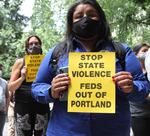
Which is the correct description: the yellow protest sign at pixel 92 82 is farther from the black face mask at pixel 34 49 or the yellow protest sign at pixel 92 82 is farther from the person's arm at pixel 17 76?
the black face mask at pixel 34 49

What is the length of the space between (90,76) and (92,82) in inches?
1.8

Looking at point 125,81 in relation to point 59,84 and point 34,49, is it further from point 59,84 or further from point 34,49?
point 34,49

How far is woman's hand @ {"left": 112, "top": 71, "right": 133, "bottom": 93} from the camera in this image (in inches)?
134

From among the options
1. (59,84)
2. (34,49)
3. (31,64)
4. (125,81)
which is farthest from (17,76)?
(125,81)

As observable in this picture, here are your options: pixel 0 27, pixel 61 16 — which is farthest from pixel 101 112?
pixel 0 27

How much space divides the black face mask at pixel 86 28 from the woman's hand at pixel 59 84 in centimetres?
37

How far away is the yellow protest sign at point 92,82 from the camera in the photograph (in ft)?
11.5

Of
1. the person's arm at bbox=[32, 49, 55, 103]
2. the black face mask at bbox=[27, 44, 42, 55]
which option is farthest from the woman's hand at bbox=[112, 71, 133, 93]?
the black face mask at bbox=[27, 44, 42, 55]

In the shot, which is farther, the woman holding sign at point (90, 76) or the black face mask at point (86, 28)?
the black face mask at point (86, 28)

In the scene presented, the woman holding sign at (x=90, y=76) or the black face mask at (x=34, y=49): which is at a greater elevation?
the black face mask at (x=34, y=49)

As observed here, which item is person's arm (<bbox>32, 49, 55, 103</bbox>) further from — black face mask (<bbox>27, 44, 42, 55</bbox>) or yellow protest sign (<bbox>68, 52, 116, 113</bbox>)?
black face mask (<bbox>27, 44, 42, 55</bbox>)

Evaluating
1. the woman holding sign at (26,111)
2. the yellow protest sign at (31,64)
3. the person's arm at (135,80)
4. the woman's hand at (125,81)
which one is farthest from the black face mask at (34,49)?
the woman's hand at (125,81)

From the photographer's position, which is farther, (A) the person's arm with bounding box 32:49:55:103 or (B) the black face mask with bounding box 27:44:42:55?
(B) the black face mask with bounding box 27:44:42:55

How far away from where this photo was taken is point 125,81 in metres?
3.39
